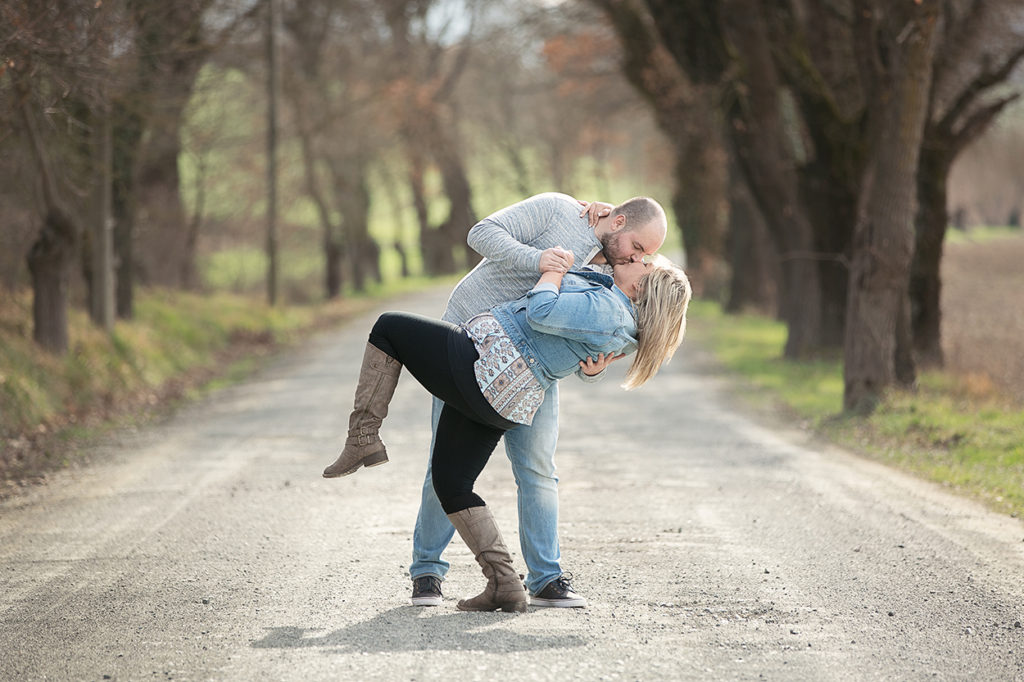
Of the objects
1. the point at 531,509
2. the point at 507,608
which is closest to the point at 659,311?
the point at 531,509

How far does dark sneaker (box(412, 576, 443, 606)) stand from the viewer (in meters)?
5.25

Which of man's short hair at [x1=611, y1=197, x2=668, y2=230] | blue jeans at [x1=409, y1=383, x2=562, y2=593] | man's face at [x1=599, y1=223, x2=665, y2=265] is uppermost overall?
man's short hair at [x1=611, y1=197, x2=668, y2=230]

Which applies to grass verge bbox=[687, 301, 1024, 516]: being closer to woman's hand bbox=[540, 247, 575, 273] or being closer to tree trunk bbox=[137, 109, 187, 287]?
woman's hand bbox=[540, 247, 575, 273]

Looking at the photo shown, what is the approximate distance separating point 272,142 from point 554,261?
2212cm

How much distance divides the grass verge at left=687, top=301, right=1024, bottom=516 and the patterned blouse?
13.3ft

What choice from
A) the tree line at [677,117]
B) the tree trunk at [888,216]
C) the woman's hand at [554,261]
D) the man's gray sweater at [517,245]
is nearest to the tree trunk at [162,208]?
the tree line at [677,117]

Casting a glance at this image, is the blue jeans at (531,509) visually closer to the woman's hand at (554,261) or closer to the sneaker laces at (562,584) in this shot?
the sneaker laces at (562,584)

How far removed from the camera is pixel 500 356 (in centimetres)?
481

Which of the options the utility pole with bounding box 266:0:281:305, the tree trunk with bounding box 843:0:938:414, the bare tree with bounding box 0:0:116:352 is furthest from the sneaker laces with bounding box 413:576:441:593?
the utility pole with bounding box 266:0:281:305

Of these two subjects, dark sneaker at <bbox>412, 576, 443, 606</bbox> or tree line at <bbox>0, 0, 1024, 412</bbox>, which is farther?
tree line at <bbox>0, 0, 1024, 412</bbox>

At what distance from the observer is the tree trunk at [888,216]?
1185 cm

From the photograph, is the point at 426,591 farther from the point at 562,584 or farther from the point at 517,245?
the point at 517,245

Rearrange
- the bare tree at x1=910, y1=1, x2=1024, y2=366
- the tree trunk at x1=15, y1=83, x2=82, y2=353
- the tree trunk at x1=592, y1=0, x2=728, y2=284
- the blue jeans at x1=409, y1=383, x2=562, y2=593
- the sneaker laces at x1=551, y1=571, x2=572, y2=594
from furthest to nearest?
the tree trunk at x1=592, y1=0, x2=728, y2=284 → the bare tree at x1=910, y1=1, x2=1024, y2=366 → the tree trunk at x1=15, y1=83, x2=82, y2=353 → the sneaker laces at x1=551, y1=571, x2=572, y2=594 → the blue jeans at x1=409, y1=383, x2=562, y2=593

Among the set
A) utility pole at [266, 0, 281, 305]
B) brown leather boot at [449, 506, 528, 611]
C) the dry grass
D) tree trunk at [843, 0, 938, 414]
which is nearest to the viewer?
brown leather boot at [449, 506, 528, 611]
